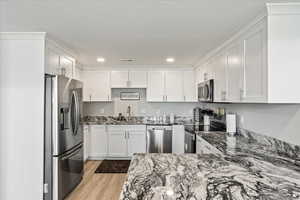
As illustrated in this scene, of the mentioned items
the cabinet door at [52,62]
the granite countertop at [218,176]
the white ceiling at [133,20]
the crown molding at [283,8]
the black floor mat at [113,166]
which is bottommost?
the black floor mat at [113,166]

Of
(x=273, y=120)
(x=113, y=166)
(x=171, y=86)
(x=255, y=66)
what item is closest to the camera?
(x=255, y=66)

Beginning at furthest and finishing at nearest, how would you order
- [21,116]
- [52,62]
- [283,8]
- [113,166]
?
[113,166], [52,62], [21,116], [283,8]

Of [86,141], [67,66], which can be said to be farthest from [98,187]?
[67,66]

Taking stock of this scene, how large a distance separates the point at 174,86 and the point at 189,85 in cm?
38

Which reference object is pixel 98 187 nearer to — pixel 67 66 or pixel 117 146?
pixel 117 146

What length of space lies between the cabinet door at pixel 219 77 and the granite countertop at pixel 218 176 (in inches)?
46.1

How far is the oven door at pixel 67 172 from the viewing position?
8.71ft

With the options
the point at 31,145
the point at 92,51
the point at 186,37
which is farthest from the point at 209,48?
the point at 31,145

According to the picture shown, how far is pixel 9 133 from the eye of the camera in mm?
2617

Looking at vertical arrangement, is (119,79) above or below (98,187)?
above

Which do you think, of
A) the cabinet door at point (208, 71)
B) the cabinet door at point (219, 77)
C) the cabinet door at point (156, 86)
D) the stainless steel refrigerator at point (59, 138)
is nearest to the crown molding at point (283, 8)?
the cabinet door at point (219, 77)

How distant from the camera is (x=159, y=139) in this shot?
4824 mm

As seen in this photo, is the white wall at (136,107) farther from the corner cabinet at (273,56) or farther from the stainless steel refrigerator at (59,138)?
the corner cabinet at (273,56)

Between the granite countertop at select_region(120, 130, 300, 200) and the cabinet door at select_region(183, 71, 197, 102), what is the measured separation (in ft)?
9.79
